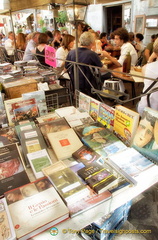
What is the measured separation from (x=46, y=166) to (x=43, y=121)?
1.82ft

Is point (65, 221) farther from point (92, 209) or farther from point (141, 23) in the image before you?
point (141, 23)

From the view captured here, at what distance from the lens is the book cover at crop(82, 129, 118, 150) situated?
1.24m

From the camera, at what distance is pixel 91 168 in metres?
1.04

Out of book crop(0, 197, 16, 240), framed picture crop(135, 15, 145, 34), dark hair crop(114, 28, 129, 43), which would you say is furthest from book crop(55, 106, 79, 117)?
framed picture crop(135, 15, 145, 34)

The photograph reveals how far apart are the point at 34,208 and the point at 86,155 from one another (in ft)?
1.46

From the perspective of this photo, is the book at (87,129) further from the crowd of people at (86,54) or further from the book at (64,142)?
the crowd of people at (86,54)

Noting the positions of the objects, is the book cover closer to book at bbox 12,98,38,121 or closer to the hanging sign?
book at bbox 12,98,38,121

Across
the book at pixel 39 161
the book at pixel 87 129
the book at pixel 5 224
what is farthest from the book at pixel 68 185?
the book at pixel 87 129

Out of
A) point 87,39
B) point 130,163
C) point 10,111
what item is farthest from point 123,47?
point 130,163

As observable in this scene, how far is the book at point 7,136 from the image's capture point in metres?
1.33

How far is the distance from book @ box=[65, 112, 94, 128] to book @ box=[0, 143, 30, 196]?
1.67ft

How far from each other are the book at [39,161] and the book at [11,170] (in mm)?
54

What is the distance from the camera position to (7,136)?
4.58ft

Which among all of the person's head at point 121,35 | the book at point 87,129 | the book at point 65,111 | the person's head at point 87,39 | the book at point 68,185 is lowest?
the book at point 68,185
